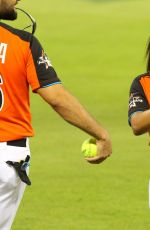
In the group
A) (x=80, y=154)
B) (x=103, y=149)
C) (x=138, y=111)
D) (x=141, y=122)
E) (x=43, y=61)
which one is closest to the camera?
(x=43, y=61)

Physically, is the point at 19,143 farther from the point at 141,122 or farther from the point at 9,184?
the point at 141,122

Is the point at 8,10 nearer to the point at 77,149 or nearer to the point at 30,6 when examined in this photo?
the point at 77,149

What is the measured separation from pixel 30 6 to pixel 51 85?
144 ft

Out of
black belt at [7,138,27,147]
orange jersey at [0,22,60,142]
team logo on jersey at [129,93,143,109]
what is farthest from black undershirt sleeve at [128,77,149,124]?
black belt at [7,138,27,147]

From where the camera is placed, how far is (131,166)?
1420cm

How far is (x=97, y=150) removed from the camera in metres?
6.16

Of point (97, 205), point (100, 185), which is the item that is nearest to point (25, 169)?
point (97, 205)

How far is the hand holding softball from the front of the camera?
612 centimetres

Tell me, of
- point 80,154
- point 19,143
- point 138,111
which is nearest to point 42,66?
point 19,143

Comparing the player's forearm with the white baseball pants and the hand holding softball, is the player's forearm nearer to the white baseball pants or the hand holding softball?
the hand holding softball

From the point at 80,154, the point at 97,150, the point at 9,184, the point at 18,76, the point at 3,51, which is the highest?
the point at 3,51

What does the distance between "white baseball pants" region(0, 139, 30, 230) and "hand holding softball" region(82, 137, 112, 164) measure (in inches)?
17.3

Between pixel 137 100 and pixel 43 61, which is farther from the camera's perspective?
pixel 137 100

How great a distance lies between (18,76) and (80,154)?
31.3 feet
